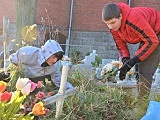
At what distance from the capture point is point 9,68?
3.61m

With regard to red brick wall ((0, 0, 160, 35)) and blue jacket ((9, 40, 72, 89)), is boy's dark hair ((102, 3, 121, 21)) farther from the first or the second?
red brick wall ((0, 0, 160, 35))

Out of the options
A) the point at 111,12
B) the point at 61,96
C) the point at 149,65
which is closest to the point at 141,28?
the point at 111,12

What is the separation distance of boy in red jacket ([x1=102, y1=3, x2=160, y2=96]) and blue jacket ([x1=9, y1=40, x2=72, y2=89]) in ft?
2.15

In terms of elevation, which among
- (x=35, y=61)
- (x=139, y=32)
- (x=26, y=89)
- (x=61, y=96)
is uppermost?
(x=139, y=32)

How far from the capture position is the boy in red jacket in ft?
10.6

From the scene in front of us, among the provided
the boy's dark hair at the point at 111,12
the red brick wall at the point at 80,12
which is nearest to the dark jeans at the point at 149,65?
the boy's dark hair at the point at 111,12

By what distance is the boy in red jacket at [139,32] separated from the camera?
10.6ft

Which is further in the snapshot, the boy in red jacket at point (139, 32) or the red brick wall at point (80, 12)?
the red brick wall at point (80, 12)

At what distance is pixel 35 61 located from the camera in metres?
3.50

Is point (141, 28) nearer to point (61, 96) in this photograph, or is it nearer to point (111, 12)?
point (111, 12)

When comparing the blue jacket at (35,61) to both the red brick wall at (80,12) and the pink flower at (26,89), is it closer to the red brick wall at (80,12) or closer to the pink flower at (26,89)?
the pink flower at (26,89)

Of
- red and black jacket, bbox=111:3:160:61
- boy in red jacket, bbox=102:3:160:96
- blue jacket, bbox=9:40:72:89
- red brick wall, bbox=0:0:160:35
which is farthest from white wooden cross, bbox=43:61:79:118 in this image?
red brick wall, bbox=0:0:160:35

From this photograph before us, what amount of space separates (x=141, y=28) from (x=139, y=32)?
62 mm

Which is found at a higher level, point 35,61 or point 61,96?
point 35,61
